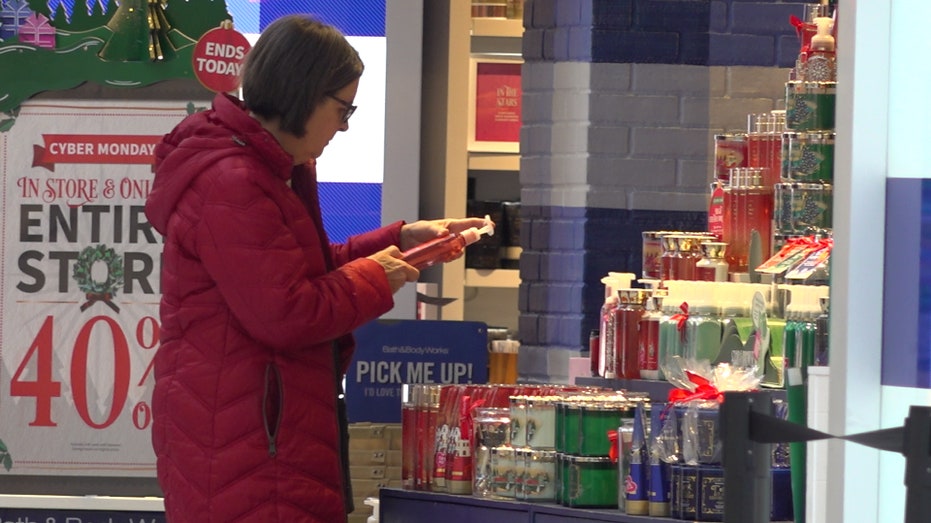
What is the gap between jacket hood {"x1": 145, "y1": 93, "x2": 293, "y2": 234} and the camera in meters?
2.82

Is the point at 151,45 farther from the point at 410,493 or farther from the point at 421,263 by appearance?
the point at 410,493

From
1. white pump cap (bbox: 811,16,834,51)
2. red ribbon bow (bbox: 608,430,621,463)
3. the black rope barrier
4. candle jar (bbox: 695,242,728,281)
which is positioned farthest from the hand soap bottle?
the black rope barrier

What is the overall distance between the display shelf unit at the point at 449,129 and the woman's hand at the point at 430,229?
6.61 ft

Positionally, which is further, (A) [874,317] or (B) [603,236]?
(B) [603,236]

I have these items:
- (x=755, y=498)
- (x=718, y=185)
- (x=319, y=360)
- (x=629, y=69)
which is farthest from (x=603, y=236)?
(x=755, y=498)

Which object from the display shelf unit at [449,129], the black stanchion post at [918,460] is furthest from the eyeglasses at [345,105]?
the display shelf unit at [449,129]

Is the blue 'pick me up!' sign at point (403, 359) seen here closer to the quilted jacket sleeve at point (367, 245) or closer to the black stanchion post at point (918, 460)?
the quilted jacket sleeve at point (367, 245)

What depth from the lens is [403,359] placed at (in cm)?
409

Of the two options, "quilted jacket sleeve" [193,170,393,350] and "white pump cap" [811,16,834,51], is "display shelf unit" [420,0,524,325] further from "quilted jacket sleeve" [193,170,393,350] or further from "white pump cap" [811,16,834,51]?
"quilted jacket sleeve" [193,170,393,350]

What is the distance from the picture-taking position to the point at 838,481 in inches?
94.7

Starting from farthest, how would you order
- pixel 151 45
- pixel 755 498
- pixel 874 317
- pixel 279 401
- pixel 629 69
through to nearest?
pixel 629 69 < pixel 151 45 < pixel 279 401 < pixel 874 317 < pixel 755 498

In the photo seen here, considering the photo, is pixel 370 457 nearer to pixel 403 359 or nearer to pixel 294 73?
pixel 403 359

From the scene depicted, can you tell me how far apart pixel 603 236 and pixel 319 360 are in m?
2.02

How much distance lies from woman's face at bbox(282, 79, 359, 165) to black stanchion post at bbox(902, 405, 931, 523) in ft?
4.92
